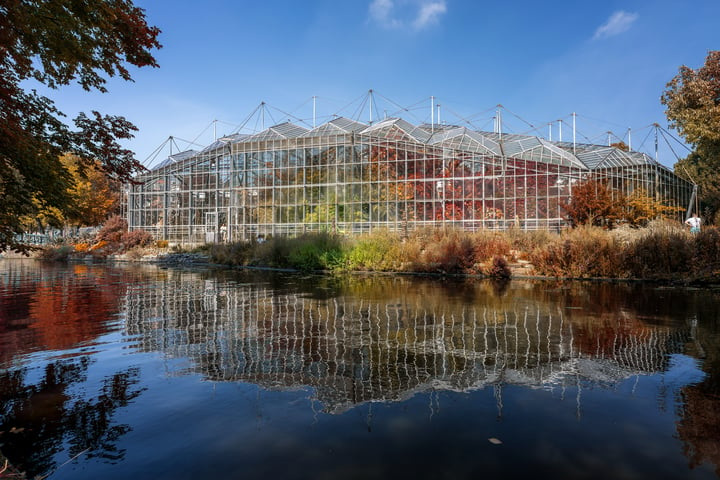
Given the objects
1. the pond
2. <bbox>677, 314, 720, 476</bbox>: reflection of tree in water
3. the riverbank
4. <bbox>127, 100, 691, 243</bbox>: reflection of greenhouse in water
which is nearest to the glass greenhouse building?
<bbox>127, 100, 691, 243</bbox>: reflection of greenhouse in water

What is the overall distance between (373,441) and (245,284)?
13.0m

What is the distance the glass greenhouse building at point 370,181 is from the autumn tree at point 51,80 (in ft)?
65.6

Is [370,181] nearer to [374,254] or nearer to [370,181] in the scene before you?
[370,181]

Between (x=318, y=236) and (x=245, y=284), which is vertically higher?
(x=318, y=236)

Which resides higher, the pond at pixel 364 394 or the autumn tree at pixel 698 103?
the autumn tree at pixel 698 103

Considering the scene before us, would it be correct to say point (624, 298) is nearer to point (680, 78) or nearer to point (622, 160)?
point (680, 78)

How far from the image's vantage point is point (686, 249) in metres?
14.4

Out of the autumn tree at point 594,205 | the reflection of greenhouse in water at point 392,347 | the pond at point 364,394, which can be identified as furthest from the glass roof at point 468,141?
the reflection of greenhouse in water at point 392,347

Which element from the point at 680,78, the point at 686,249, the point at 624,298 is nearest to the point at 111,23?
the point at 624,298

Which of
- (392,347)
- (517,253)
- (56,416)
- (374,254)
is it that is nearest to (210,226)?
(374,254)

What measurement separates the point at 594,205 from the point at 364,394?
24553mm

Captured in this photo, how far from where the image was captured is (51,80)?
6.18 m

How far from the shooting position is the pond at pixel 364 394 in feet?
10.3

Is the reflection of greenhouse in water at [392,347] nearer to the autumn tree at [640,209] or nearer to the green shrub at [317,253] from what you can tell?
the green shrub at [317,253]
